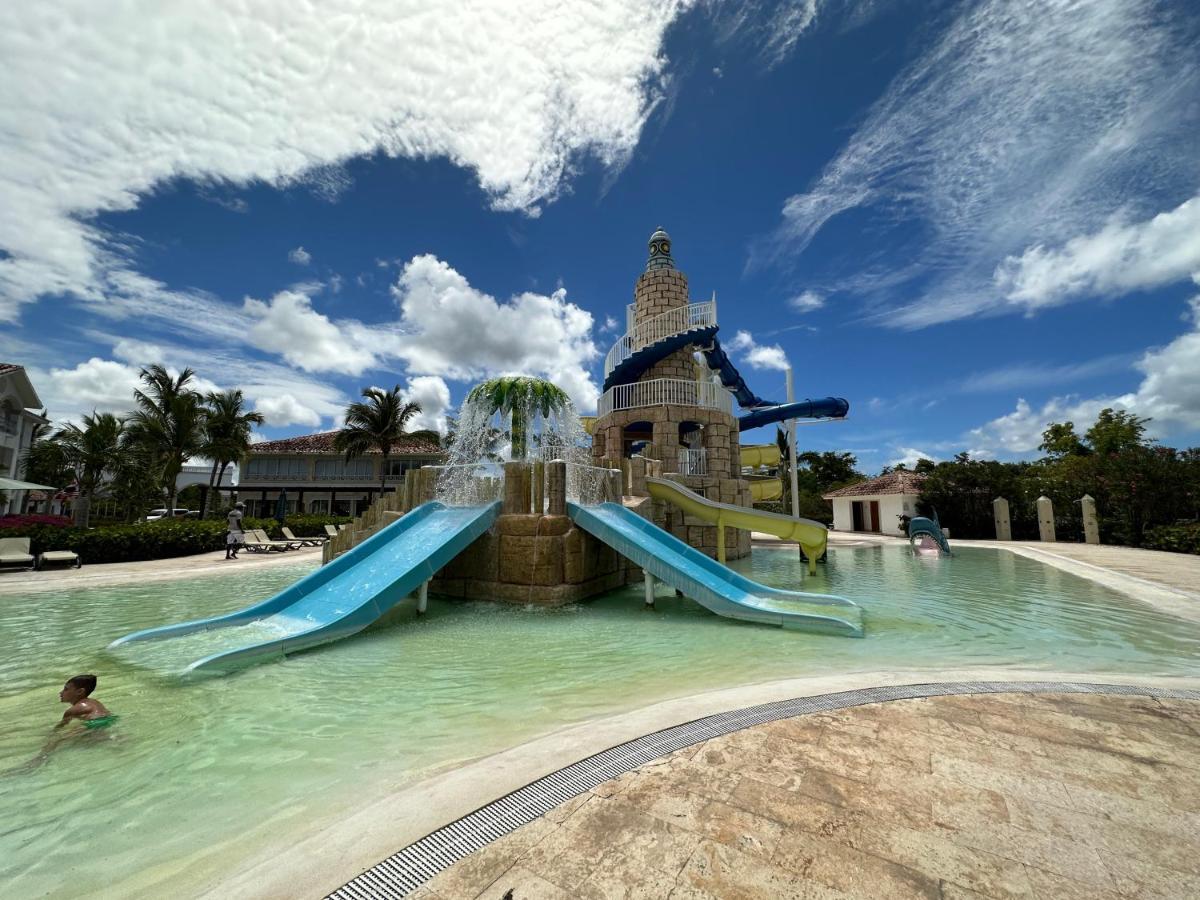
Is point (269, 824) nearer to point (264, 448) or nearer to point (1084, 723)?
point (1084, 723)

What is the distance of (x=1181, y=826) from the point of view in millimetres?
2363

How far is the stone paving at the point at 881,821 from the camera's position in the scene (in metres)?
1.97

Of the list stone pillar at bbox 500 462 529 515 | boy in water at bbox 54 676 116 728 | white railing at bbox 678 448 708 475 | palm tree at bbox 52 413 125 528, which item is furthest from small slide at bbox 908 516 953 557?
palm tree at bbox 52 413 125 528

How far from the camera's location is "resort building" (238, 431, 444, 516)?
126ft

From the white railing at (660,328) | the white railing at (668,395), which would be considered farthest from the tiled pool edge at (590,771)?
the white railing at (660,328)

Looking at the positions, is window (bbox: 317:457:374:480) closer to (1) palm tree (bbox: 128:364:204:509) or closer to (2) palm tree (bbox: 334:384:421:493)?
(2) palm tree (bbox: 334:384:421:493)

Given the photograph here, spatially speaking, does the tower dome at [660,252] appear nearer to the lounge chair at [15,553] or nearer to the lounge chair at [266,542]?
the lounge chair at [266,542]

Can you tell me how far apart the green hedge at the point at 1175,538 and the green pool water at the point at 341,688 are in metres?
13.4

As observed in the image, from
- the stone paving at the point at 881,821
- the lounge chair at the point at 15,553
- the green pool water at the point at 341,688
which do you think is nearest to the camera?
the stone paving at the point at 881,821

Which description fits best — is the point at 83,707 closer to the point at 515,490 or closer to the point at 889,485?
the point at 515,490

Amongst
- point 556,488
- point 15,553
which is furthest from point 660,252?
point 15,553

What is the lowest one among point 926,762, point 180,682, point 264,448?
point 180,682

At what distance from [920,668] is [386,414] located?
112 feet

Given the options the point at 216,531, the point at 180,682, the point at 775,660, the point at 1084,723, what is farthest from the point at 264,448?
the point at 1084,723
